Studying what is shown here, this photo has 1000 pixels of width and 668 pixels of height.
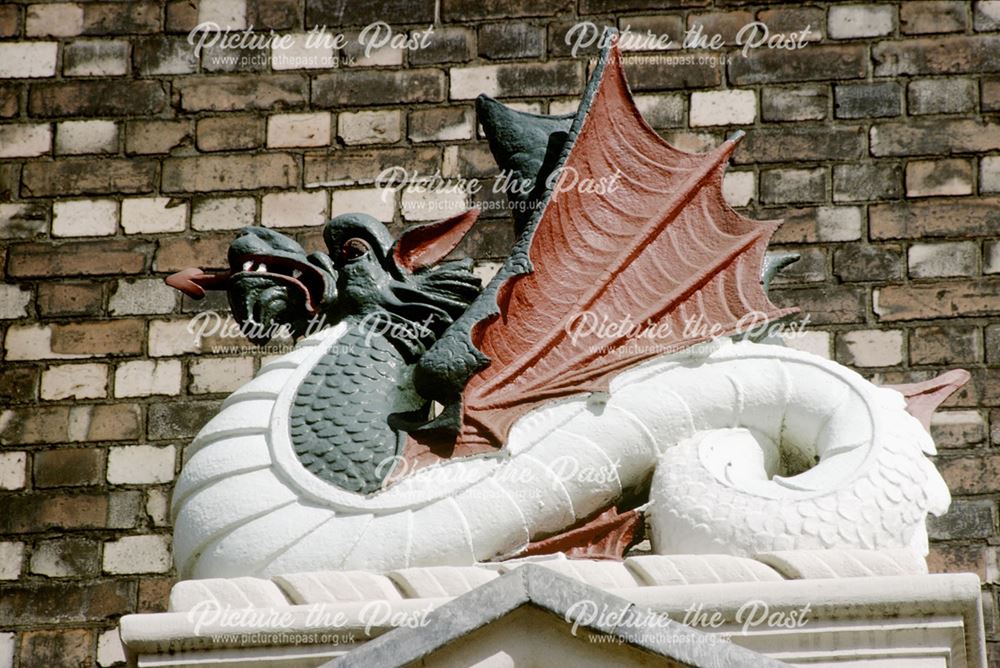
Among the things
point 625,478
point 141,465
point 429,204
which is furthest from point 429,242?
point 141,465

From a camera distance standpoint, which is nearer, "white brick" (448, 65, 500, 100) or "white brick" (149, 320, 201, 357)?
"white brick" (149, 320, 201, 357)

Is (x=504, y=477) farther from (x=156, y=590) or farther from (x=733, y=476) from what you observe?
(x=156, y=590)

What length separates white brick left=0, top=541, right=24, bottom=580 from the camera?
18.7ft

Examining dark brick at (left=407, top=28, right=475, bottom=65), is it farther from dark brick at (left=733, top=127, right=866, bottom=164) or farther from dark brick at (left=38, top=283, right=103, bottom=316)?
dark brick at (left=38, top=283, right=103, bottom=316)

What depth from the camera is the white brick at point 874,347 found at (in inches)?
225

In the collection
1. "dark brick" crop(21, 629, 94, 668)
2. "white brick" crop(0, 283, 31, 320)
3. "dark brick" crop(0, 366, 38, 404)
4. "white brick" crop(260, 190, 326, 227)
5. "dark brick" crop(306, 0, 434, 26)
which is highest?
"dark brick" crop(306, 0, 434, 26)

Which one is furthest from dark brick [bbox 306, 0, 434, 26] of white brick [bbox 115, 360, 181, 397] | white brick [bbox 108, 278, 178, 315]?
white brick [bbox 115, 360, 181, 397]

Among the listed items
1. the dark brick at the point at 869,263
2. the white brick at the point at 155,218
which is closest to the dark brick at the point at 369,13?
the white brick at the point at 155,218

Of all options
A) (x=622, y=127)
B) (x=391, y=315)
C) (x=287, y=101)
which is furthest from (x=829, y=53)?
(x=391, y=315)

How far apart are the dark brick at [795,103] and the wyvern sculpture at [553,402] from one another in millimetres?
2146

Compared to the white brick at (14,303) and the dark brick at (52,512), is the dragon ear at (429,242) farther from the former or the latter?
the white brick at (14,303)

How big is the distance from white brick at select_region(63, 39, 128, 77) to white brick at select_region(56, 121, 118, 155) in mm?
180

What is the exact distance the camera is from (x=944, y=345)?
5.71 m

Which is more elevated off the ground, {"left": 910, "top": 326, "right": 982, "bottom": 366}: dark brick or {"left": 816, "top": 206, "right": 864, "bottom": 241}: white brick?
{"left": 816, "top": 206, "right": 864, "bottom": 241}: white brick
